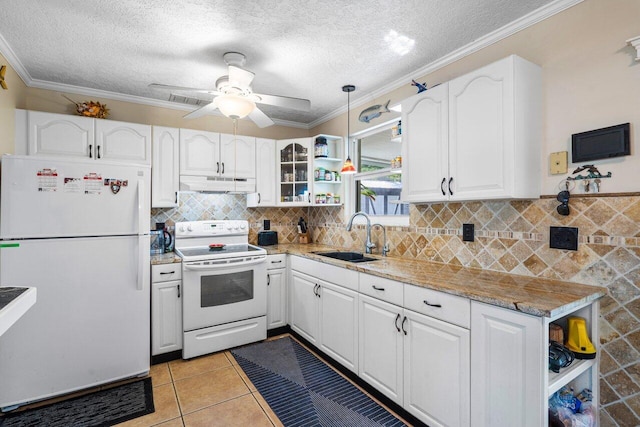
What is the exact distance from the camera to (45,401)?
2143 mm

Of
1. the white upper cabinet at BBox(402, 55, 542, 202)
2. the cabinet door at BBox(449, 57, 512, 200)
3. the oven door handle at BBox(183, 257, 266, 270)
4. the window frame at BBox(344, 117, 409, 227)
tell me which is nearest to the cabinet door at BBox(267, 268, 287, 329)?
the oven door handle at BBox(183, 257, 266, 270)

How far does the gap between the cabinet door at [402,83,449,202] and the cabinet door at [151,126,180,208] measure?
2.18 metres

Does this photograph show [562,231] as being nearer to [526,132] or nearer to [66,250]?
[526,132]

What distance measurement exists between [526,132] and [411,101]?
805mm

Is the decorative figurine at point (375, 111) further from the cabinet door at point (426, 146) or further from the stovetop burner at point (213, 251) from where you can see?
the stovetop burner at point (213, 251)

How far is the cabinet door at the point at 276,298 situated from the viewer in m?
3.17

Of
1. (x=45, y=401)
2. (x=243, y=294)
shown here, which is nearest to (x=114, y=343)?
(x=45, y=401)

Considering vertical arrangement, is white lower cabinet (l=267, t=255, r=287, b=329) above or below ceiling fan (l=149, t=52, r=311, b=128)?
below

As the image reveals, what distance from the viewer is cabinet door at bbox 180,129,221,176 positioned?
123 inches

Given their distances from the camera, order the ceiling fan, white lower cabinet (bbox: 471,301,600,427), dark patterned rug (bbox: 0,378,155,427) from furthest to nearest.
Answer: the ceiling fan, dark patterned rug (bbox: 0,378,155,427), white lower cabinet (bbox: 471,301,600,427)

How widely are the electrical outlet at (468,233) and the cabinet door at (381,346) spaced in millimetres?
740

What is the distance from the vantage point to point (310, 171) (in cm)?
354

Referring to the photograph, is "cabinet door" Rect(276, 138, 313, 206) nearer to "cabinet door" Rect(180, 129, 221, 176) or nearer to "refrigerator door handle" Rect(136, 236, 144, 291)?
"cabinet door" Rect(180, 129, 221, 176)

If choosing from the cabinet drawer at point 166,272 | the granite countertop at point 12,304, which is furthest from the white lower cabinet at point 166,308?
the granite countertop at point 12,304
